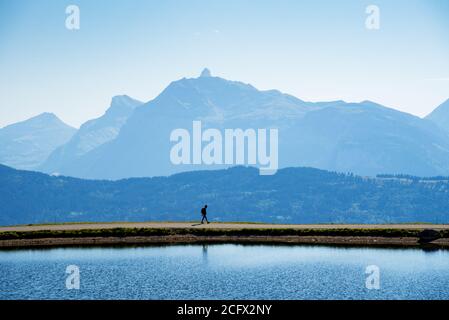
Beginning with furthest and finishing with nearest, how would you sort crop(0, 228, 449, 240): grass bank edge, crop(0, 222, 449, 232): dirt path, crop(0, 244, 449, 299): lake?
crop(0, 222, 449, 232): dirt path
crop(0, 228, 449, 240): grass bank edge
crop(0, 244, 449, 299): lake

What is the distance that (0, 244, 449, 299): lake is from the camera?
170 ft

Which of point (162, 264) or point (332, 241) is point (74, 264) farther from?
point (332, 241)

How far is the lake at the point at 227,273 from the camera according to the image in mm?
51938

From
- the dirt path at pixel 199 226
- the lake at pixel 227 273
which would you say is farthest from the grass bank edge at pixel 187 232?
the lake at pixel 227 273

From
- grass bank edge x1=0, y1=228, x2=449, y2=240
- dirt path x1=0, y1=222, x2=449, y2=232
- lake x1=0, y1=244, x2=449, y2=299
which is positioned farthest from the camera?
dirt path x1=0, y1=222, x2=449, y2=232

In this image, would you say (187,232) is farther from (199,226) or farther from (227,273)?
(227,273)

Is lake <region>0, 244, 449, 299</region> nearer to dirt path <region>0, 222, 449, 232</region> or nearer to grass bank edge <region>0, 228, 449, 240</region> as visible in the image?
grass bank edge <region>0, 228, 449, 240</region>

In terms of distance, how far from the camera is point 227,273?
60469 millimetres

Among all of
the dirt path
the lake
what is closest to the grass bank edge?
the dirt path

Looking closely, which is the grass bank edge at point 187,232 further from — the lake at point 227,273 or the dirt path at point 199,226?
the lake at point 227,273

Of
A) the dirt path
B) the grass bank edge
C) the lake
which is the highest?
the dirt path

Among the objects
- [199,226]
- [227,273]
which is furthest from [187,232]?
[227,273]
